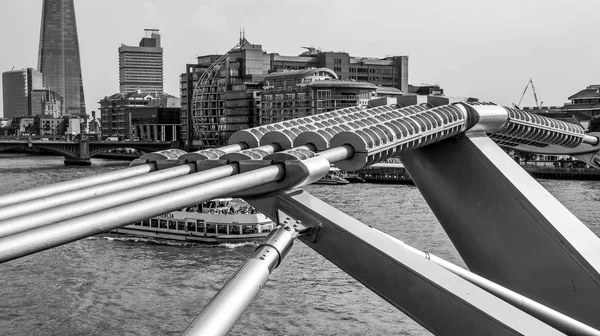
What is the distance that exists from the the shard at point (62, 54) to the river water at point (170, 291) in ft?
369

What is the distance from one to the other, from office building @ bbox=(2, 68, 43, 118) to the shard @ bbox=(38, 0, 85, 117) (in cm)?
166

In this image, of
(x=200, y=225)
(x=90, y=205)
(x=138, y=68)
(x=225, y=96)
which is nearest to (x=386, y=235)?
(x=90, y=205)

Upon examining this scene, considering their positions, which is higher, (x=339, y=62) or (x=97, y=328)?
(x=339, y=62)

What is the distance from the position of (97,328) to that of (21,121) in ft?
325

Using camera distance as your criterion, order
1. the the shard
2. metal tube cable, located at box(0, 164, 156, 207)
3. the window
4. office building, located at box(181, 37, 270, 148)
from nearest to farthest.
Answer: metal tube cable, located at box(0, 164, 156, 207) < the window < office building, located at box(181, 37, 270, 148) < the the shard

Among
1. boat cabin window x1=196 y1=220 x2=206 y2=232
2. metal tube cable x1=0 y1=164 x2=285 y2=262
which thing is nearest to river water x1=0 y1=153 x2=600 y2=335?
boat cabin window x1=196 y1=220 x2=206 y2=232

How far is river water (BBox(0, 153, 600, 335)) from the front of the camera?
9.12 meters

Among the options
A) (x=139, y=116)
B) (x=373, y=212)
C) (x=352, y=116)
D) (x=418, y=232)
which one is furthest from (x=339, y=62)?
(x=352, y=116)

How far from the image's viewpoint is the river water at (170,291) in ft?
29.9

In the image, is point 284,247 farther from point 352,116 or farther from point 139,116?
point 139,116

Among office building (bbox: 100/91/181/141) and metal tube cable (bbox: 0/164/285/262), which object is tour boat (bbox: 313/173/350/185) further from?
office building (bbox: 100/91/181/141)

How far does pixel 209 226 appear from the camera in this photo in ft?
51.6

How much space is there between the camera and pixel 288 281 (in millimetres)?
11383

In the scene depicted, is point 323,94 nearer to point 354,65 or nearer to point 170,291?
point 354,65
